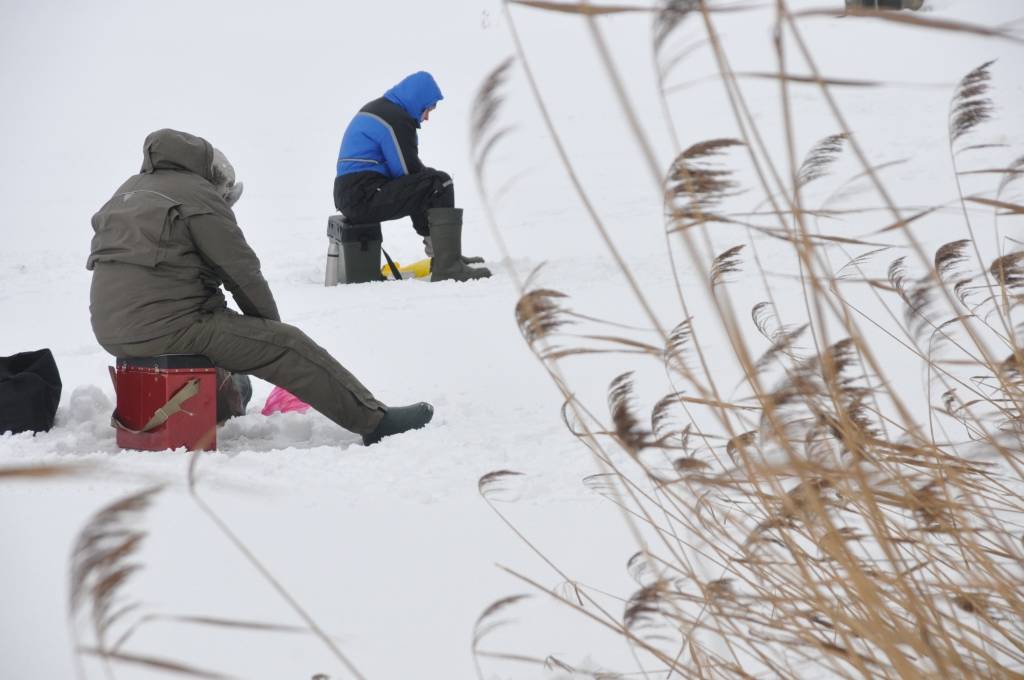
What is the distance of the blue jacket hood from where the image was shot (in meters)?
6.64

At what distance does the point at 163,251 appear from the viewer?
132 inches

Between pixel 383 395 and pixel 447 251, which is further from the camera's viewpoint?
pixel 447 251

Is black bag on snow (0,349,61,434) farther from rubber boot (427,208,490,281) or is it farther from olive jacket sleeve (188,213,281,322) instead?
rubber boot (427,208,490,281)

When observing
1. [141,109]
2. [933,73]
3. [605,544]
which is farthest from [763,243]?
[141,109]

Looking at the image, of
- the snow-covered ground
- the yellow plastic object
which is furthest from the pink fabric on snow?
the yellow plastic object

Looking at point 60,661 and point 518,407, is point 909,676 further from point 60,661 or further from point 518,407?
point 518,407

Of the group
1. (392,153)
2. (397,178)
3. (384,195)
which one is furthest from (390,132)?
(384,195)

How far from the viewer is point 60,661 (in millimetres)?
1852

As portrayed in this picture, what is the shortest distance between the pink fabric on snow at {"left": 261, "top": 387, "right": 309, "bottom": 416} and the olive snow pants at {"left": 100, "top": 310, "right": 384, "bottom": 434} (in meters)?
0.41

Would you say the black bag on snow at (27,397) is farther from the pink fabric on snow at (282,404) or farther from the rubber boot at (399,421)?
the rubber boot at (399,421)

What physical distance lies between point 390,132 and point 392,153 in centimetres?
13

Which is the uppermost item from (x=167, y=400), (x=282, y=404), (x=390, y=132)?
(x=390, y=132)

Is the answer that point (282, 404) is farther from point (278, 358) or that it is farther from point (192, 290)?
point (192, 290)

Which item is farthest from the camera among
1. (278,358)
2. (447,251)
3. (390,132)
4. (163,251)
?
(390,132)
